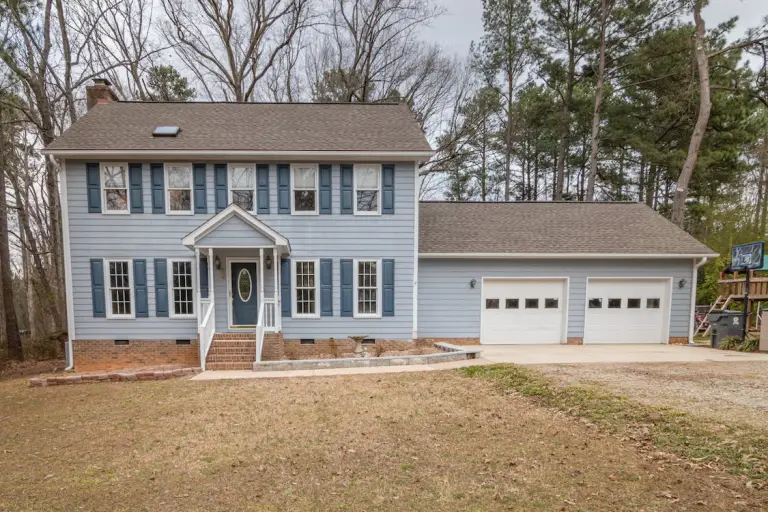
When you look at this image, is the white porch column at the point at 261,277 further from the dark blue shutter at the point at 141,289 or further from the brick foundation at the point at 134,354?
the dark blue shutter at the point at 141,289

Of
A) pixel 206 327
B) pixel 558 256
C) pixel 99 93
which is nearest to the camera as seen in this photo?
pixel 206 327

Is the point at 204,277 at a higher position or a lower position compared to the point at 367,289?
higher

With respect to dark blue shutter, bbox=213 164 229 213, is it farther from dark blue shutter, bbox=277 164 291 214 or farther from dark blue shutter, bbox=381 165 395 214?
dark blue shutter, bbox=381 165 395 214

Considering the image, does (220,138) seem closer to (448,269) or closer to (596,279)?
(448,269)

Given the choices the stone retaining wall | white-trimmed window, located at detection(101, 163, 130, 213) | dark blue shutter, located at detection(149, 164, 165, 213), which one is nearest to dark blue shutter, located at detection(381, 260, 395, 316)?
the stone retaining wall

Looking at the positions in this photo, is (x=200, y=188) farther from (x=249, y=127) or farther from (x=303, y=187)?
(x=303, y=187)

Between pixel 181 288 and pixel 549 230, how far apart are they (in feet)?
35.1

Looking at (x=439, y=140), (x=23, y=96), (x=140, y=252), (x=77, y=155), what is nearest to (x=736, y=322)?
(x=439, y=140)

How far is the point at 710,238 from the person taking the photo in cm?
1673

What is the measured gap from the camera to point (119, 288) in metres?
9.94

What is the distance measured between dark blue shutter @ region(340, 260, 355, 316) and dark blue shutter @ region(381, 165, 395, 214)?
180cm

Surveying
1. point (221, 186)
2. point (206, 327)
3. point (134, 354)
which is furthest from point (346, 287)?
point (134, 354)

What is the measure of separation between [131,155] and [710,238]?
72.2 feet

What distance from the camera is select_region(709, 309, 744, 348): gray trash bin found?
10.4 meters
